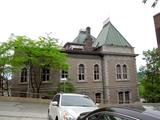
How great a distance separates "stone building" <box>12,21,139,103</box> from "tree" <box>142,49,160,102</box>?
15.2 ft

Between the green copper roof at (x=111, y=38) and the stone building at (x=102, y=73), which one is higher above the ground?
the green copper roof at (x=111, y=38)

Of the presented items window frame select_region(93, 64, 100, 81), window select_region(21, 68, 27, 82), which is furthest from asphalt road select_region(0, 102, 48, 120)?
window frame select_region(93, 64, 100, 81)

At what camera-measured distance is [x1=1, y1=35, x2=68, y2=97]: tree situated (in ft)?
101

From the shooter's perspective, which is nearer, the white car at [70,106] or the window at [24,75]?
the white car at [70,106]

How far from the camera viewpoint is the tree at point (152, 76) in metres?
31.5

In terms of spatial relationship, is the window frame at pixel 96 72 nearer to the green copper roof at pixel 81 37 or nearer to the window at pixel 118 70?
the window at pixel 118 70

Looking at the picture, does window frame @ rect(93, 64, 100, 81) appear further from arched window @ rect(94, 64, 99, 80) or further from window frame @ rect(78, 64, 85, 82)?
window frame @ rect(78, 64, 85, 82)

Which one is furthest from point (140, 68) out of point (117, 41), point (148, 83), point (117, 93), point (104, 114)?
point (104, 114)

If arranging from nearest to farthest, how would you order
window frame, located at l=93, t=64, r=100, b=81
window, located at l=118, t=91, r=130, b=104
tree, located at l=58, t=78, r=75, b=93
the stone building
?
tree, located at l=58, t=78, r=75, b=93 < the stone building < window, located at l=118, t=91, r=130, b=104 < window frame, located at l=93, t=64, r=100, b=81

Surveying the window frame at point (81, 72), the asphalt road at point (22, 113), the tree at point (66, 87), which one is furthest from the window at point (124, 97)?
the asphalt road at point (22, 113)

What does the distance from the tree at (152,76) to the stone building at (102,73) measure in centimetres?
464

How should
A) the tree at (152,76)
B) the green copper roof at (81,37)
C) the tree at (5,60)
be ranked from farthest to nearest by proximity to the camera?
1. the green copper roof at (81,37)
2. the tree at (152,76)
3. the tree at (5,60)

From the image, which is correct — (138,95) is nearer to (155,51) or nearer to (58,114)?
(155,51)

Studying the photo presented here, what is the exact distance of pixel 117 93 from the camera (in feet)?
120
